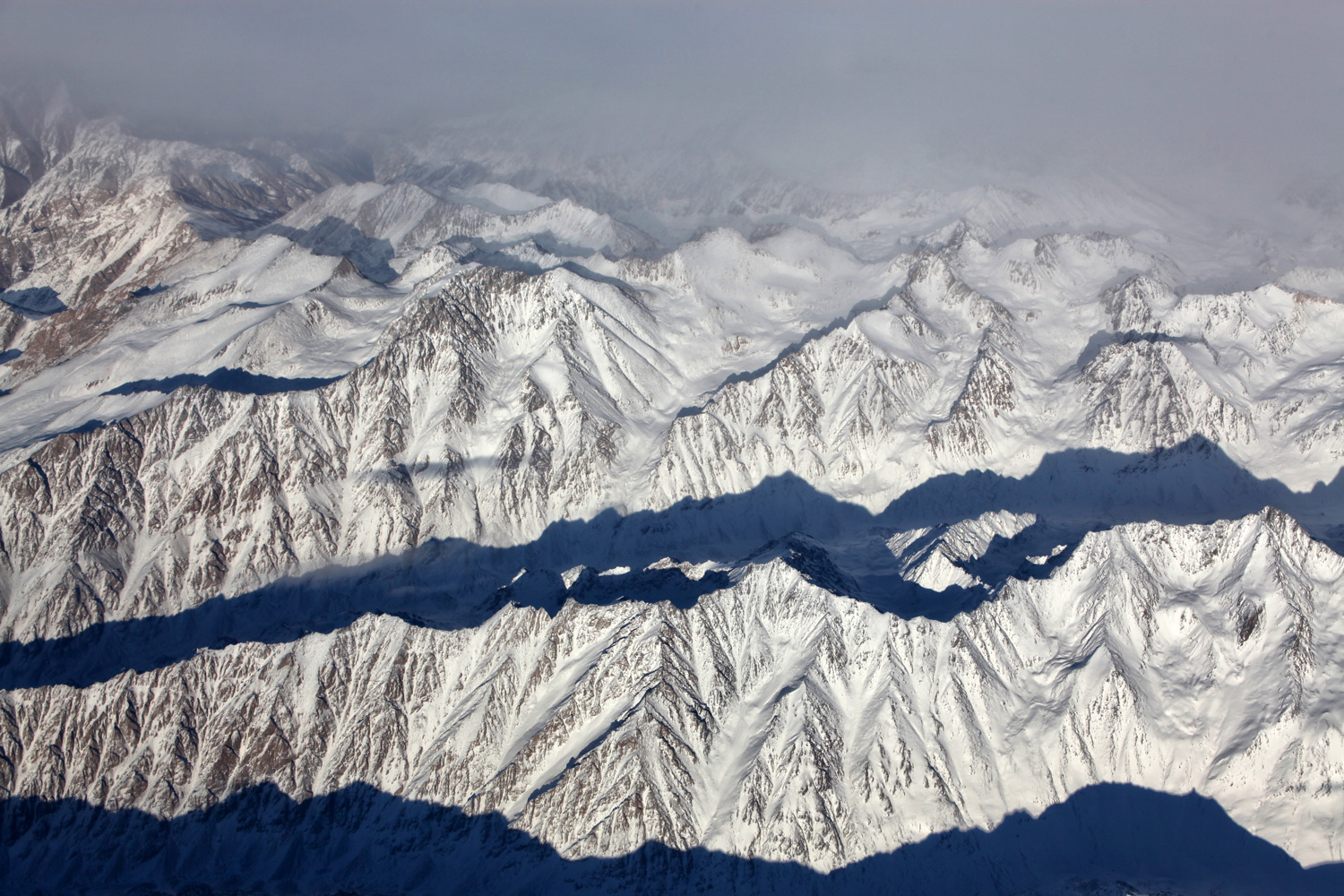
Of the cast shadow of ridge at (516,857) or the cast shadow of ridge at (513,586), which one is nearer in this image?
the cast shadow of ridge at (516,857)

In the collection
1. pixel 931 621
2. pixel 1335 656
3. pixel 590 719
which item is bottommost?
pixel 1335 656

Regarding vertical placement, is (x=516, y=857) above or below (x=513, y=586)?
below

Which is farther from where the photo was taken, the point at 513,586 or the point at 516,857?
the point at 513,586

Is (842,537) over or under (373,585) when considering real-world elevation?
under

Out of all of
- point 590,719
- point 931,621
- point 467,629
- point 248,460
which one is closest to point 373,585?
point 248,460

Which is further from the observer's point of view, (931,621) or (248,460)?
(248,460)

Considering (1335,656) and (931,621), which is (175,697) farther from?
(1335,656)

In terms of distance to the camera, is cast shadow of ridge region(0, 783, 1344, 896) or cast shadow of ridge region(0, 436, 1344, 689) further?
cast shadow of ridge region(0, 436, 1344, 689)

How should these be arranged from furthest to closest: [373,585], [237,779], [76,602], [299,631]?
1. [373,585]
2. [76,602]
3. [299,631]
4. [237,779]
